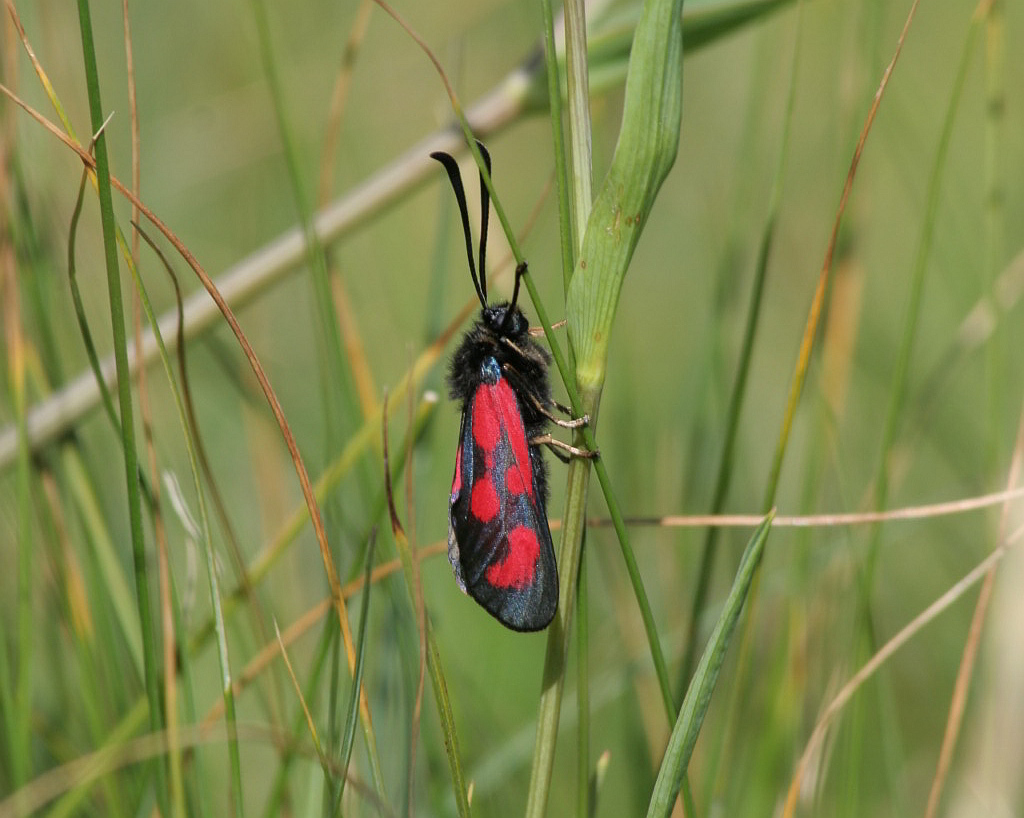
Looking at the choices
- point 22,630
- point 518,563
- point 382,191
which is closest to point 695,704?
point 518,563

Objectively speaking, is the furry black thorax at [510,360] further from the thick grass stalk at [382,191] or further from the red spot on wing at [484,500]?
the thick grass stalk at [382,191]

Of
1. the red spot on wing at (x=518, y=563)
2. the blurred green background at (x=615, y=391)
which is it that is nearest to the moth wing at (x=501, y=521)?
the red spot on wing at (x=518, y=563)

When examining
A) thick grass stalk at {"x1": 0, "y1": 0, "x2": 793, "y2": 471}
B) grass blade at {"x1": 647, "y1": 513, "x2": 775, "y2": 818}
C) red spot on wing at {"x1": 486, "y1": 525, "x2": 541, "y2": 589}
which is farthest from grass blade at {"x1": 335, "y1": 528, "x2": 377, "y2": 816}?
thick grass stalk at {"x1": 0, "y1": 0, "x2": 793, "y2": 471}

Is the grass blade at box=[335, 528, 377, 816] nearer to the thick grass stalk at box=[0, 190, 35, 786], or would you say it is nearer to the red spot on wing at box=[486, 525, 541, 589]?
the red spot on wing at box=[486, 525, 541, 589]

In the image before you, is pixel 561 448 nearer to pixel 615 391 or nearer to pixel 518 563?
pixel 518 563

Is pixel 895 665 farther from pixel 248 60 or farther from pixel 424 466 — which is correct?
pixel 248 60

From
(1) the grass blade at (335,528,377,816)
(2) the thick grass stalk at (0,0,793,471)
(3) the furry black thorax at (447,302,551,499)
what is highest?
(2) the thick grass stalk at (0,0,793,471)

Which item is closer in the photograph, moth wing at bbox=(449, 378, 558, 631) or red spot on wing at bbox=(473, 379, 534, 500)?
moth wing at bbox=(449, 378, 558, 631)
